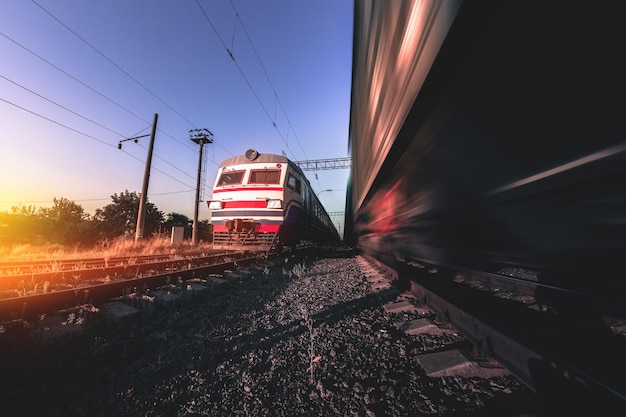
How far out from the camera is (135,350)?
1.63m

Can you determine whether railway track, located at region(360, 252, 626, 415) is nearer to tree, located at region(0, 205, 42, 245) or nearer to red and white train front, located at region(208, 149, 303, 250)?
red and white train front, located at region(208, 149, 303, 250)

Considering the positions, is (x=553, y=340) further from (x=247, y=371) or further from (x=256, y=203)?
(x=256, y=203)

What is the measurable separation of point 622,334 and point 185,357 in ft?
8.82

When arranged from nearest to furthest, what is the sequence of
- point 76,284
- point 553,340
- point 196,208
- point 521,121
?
point 521,121
point 553,340
point 76,284
point 196,208

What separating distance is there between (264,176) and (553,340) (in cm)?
646

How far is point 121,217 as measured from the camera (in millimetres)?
20875

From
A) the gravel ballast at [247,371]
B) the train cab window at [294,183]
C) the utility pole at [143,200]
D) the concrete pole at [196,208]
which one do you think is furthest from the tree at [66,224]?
the gravel ballast at [247,371]

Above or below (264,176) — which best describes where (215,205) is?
below

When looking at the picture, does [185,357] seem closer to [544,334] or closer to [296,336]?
[296,336]

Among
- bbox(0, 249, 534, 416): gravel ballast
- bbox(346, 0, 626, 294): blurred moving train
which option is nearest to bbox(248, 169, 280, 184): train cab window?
bbox(0, 249, 534, 416): gravel ballast

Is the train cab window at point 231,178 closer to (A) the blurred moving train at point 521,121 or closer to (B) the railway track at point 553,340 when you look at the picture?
(B) the railway track at point 553,340

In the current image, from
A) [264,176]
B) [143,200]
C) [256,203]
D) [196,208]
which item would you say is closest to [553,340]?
[256,203]

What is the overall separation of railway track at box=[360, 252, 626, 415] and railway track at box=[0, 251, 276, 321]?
121 inches

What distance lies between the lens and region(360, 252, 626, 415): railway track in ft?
2.72
